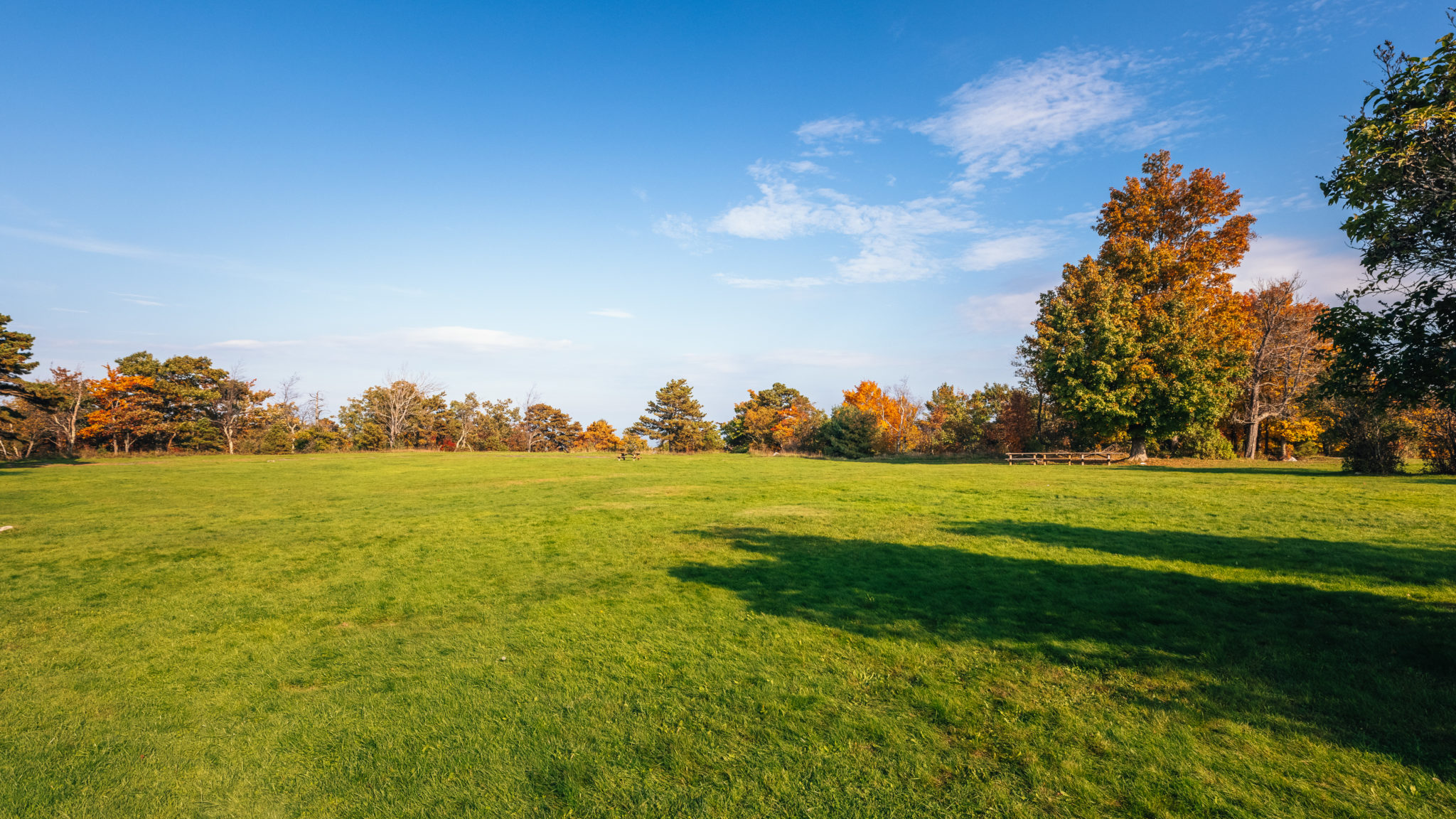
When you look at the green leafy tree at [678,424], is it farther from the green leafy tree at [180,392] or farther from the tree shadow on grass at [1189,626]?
the tree shadow on grass at [1189,626]

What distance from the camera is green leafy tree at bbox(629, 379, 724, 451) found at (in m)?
54.4

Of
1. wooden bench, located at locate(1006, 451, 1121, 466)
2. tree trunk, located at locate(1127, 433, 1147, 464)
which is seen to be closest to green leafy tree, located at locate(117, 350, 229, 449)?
wooden bench, located at locate(1006, 451, 1121, 466)

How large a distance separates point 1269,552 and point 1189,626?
170 inches

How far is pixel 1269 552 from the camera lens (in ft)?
26.2

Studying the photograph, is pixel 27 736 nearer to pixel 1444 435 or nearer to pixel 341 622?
pixel 341 622

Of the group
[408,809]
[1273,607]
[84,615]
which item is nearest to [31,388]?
[84,615]

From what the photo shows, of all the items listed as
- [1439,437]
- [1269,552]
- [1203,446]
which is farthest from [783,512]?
[1203,446]

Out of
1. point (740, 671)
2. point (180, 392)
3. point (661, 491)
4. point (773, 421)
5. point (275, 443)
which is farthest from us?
point (773, 421)

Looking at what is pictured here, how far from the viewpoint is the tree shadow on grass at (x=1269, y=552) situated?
22.2 feet

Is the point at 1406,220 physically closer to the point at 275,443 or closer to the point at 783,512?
the point at 783,512

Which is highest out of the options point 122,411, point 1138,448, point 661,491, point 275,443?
point 122,411

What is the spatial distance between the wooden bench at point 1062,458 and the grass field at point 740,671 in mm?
19825

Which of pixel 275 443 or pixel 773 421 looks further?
pixel 773 421

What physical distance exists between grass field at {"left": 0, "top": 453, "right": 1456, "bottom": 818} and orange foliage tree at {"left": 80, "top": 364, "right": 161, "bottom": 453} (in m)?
32.1
